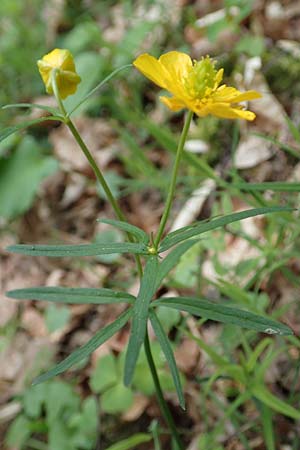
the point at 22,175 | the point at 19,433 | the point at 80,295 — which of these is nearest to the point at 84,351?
the point at 80,295

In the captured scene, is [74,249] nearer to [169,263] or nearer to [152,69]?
[169,263]

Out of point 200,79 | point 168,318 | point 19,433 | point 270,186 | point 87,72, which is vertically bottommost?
point 19,433

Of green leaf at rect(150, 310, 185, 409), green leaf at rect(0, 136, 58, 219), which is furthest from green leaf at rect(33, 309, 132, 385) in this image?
green leaf at rect(0, 136, 58, 219)

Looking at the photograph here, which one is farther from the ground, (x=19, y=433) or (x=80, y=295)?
(x=80, y=295)

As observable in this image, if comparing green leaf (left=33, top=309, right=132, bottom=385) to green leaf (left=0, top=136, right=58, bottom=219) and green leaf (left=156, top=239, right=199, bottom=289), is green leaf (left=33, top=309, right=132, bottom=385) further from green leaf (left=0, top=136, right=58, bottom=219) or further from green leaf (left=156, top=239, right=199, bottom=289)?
green leaf (left=0, top=136, right=58, bottom=219)

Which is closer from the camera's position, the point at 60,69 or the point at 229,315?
the point at 229,315

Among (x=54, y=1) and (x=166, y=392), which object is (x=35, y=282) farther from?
(x=54, y=1)

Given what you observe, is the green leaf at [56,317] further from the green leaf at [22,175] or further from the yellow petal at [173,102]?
the yellow petal at [173,102]

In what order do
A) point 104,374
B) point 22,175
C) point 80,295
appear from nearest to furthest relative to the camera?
point 80,295 < point 104,374 < point 22,175

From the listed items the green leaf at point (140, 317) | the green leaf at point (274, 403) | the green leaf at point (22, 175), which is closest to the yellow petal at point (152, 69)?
the green leaf at point (140, 317)
